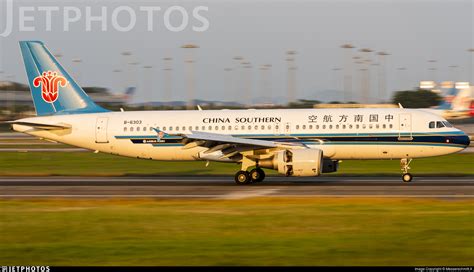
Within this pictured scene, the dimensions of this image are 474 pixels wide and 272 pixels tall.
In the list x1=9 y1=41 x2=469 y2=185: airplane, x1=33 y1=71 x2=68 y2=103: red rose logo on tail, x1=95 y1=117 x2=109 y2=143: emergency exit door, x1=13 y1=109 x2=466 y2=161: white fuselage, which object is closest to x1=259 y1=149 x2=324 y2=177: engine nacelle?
x1=9 y1=41 x2=469 y2=185: airplane

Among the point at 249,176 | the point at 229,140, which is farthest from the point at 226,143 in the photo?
the point at 249,176

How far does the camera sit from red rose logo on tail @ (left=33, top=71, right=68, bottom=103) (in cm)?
3978

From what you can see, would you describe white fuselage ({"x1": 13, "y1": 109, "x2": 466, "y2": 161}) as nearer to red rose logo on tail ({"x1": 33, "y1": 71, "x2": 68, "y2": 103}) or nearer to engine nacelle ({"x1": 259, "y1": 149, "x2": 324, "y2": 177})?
red rose logo on tail ({"x1": 33, "y1": 71, "x2": 68, "y2": 103})

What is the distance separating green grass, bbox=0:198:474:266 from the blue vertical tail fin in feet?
44.0

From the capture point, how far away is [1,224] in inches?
838

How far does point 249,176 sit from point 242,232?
52.6 feet

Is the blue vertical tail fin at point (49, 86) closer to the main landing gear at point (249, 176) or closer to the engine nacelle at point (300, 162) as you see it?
the main landing gear at point (249, 176)

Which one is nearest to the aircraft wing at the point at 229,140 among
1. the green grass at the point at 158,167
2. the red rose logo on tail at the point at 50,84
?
the green grass at the point at 158,167

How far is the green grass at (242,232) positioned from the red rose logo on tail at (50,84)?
13633mm

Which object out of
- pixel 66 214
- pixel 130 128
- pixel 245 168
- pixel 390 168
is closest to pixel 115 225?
pixel 66 214

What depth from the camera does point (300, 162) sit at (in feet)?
108

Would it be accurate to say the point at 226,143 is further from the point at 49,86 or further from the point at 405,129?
the point at 49,86

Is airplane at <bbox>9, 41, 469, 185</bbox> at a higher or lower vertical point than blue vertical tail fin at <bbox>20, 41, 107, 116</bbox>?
lower

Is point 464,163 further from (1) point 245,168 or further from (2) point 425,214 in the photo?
(2) point 425,214
